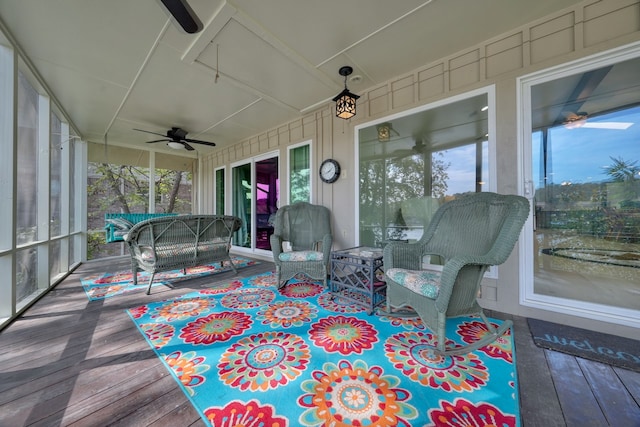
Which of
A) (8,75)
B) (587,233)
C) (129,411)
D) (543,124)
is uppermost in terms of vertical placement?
(8,75)

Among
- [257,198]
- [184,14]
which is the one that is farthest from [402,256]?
[257,198]

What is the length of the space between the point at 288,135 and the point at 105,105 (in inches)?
117

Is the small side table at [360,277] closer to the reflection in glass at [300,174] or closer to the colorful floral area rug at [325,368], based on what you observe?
the colorful floral area rug at [325,368]

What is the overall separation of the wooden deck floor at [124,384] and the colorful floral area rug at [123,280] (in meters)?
0.83

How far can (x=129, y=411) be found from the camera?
1.13m

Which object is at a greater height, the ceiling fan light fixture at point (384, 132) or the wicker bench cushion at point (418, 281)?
the ceiling fan light fixture at point (384, 132)

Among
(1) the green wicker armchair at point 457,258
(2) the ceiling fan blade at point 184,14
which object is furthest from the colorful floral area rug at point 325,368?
(2) the ceiling fan blade at point 184,14

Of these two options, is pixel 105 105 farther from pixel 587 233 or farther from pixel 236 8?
pixel 587 233

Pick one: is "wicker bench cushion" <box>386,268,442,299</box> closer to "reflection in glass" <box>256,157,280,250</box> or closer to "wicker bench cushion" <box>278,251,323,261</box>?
"wicker bench cushion" <box>278,251,323,261</box>

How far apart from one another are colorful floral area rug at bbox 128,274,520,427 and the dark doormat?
0.31 metres

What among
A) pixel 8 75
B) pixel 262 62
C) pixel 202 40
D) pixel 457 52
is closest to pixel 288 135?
pixel 262 62

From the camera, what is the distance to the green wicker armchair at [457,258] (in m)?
1.54

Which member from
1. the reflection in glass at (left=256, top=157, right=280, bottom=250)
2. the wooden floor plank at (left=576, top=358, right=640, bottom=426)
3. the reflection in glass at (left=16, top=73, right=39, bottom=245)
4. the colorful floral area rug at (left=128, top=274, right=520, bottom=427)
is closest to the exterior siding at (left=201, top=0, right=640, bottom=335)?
the wooden floor plank at (left=576, top=358, right=640, bottom=426)

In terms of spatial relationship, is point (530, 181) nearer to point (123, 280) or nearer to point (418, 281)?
point (418, 281)
